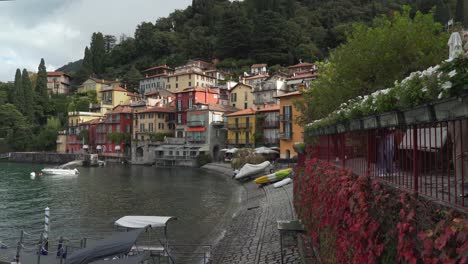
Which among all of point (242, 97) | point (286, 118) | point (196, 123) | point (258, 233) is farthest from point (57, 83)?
point (258, 233)

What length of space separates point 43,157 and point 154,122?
33.4 meters

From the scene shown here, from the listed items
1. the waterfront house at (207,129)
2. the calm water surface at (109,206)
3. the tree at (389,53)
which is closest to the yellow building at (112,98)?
the waterfront house at (207,129)

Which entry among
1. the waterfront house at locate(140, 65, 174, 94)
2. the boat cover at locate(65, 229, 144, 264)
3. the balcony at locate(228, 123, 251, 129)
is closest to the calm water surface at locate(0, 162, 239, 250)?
the boat cover at locate(65, 229, 144, 264)

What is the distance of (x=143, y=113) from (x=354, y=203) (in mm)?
79864

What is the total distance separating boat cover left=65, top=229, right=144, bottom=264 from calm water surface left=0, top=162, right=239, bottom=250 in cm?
790

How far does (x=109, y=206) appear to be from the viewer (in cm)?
2839

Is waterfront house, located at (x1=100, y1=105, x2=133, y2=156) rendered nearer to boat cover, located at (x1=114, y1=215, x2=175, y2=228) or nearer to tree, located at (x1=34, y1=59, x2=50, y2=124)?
tree, located at (x1=34, y1=59, x2=50, y2=124)

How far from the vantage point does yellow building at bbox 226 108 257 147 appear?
6444 centimetres

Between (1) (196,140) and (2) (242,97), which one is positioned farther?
(2) (242,97)

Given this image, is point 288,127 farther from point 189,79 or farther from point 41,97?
point 41,97

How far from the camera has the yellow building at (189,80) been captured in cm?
10331

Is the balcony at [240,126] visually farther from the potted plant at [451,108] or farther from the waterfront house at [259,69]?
the potted plant at [451,108]

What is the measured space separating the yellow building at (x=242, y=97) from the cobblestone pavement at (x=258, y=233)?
165 ft

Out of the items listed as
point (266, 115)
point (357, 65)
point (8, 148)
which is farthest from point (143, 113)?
point (357, 65)
